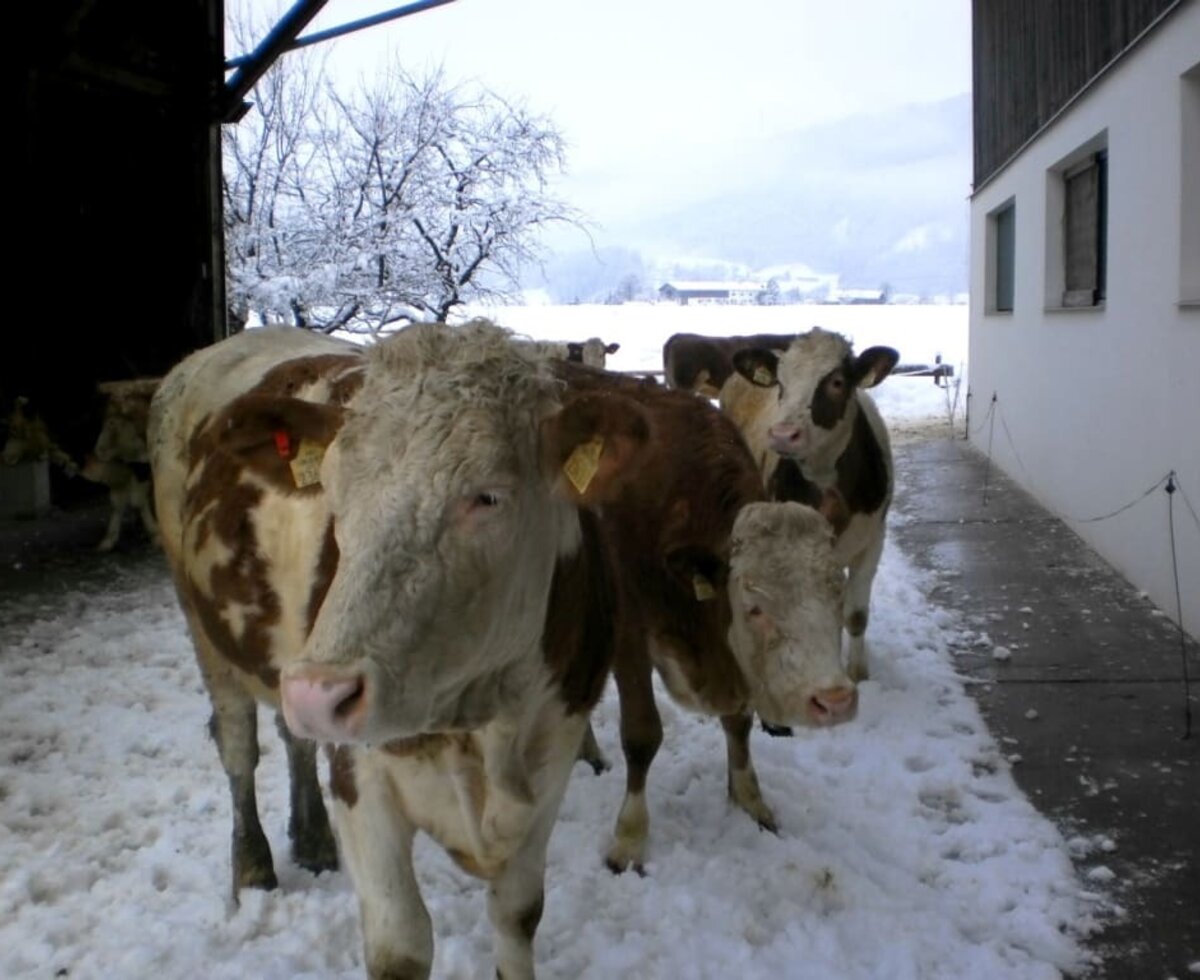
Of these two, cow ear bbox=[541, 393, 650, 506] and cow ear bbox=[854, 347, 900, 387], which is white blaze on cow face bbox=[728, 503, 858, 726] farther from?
cow ear bbox=[854, 347, 900, 387]

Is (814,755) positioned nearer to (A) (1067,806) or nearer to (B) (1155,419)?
(A) (1067,806)

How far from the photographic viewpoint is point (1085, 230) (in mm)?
10195

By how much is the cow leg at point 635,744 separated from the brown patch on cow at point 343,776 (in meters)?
1.51

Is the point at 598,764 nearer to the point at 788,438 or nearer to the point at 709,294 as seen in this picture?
the point at 788,438

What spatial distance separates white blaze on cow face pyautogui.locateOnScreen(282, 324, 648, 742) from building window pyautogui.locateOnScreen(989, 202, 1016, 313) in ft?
41.3

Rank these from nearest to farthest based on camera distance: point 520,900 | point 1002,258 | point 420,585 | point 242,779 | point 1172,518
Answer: point 420,585
point 520,900
point 242,779
point 1172,518
point 1002,258

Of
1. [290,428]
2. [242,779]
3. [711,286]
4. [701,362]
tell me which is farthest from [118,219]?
[711,286]

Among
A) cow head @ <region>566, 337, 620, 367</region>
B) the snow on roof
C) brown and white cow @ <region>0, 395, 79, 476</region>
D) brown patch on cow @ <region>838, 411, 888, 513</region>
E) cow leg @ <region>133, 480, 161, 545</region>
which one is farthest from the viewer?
the snow on roof

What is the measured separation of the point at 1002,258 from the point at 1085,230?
4.56 metres

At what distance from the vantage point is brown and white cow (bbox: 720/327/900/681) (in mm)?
5770

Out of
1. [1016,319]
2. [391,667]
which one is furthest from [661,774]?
[1016,319]

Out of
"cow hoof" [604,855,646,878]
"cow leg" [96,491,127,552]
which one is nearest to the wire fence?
"cow hoof" [604,855,646,878]

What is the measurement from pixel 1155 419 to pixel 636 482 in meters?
4.49

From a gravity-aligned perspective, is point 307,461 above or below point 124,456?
above
